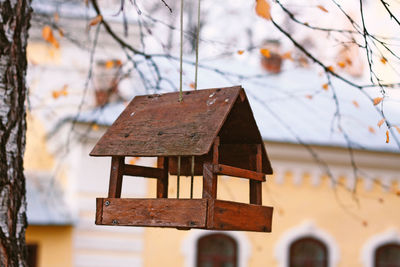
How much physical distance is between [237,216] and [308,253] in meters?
7.91

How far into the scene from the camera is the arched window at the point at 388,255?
10.8 meters

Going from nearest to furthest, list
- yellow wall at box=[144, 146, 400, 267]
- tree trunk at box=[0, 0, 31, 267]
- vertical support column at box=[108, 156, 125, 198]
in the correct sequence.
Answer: vertical support column at box=[108, 156, 125, 198]
tree trunk at box=[0, 0, 31, 267]
yellow wall at box=[144, 146, 400, 267]

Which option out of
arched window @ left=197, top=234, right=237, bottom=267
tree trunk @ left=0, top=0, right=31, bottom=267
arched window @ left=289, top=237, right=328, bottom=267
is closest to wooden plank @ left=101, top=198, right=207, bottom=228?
tree trunk @ left=0, top=0, right=31, bottom=267

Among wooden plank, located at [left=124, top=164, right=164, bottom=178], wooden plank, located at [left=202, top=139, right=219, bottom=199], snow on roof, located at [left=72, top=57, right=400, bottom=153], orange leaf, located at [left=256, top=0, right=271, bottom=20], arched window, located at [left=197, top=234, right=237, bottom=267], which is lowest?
arched window, located at [left=197, top=234, right=237, bottom=267]

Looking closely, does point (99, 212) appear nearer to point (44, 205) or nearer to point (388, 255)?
point (44, 205)

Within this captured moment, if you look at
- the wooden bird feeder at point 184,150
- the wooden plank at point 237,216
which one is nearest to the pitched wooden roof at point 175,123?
the wooden bird feeder at point 184,150

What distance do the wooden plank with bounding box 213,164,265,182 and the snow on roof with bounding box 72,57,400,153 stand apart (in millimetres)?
6648

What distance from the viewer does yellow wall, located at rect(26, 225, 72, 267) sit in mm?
9703

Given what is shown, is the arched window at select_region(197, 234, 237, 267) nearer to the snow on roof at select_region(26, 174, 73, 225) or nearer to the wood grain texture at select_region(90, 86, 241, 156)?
the snow on roof at select_region(26, 174, 73, 225)

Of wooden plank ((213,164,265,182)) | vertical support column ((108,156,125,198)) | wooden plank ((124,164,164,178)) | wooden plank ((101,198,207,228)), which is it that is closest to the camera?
wooden plank ((101,198,207,228))

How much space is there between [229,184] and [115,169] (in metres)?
7.09

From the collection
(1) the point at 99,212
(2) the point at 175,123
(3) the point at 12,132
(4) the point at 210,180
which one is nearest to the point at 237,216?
(4) the point at 210,180

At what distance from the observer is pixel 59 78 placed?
13.2 metres

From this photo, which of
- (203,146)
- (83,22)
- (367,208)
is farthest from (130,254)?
(203,146)
